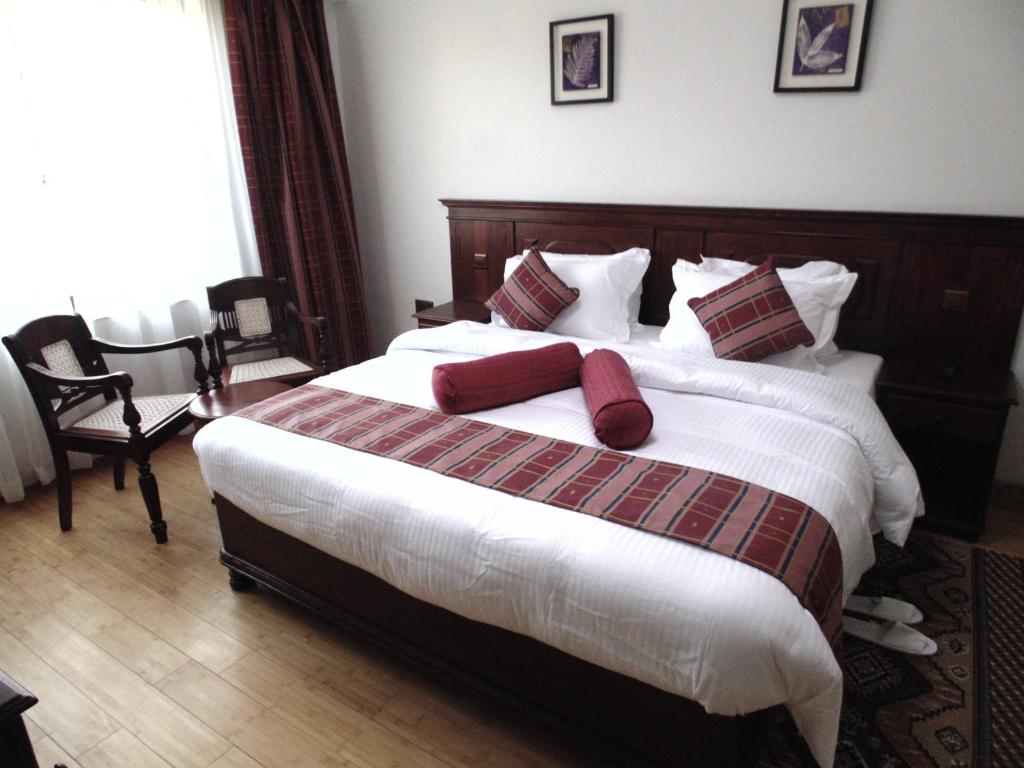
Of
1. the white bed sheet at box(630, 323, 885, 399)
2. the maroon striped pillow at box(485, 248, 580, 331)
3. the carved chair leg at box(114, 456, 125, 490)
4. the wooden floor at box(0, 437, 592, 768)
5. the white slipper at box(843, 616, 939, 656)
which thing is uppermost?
the maroon striped pillow at box(485, 248, 580, 331)

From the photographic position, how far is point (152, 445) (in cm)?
262

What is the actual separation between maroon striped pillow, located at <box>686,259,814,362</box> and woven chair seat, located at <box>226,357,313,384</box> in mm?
1950

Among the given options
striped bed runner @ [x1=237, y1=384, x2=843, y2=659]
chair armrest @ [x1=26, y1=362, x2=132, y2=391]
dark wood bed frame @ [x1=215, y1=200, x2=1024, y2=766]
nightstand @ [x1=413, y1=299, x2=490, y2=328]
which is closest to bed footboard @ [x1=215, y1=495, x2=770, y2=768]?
dark wood bed frame @ [x1=215, y1=200, x2=1024, y2=766]

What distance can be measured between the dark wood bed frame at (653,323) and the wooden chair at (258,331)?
98 cm

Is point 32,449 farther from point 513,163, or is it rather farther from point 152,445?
point 513,163

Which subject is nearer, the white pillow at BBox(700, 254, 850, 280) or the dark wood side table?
the dark wood side table

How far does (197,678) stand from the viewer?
77.6 inches

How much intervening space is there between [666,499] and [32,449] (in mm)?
3028

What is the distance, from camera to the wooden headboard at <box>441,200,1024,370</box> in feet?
8.32

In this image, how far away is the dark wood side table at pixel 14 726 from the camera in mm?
978

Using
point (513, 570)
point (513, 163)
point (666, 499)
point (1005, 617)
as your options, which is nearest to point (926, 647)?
point (1005, 617)

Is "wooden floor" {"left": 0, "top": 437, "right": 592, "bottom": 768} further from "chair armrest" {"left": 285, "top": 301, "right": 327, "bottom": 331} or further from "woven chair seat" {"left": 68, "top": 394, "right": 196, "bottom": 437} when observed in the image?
"chair armrest" {"left": 285, "top": 301, "right": 327, "bottom": 331}

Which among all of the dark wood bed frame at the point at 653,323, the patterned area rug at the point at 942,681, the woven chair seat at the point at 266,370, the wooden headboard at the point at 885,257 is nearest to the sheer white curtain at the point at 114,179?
the woven chair seat at the point at 266,370

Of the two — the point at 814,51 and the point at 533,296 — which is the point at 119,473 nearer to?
the point at 533,296
